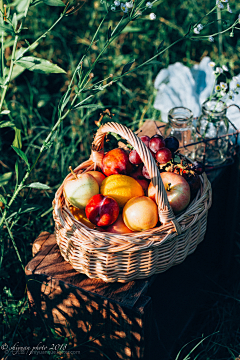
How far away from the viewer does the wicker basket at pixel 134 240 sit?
1.15 m

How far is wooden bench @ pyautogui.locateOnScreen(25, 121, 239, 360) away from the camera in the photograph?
4.26 ft

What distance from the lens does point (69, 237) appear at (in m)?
1.23

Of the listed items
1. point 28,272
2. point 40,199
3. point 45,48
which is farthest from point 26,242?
point 45,48

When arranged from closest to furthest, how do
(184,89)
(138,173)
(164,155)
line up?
(164,155) < (138,173) < (184,89)

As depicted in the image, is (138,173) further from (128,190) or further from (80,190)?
(80,190)

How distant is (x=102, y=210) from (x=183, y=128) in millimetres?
733

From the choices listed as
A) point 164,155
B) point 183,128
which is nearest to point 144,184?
point 164,155

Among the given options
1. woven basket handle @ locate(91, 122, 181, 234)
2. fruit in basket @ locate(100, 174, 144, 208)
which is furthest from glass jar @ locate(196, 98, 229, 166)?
woven basket handle @ locate(91, 122, 181, 234)

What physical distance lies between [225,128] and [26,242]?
129cm

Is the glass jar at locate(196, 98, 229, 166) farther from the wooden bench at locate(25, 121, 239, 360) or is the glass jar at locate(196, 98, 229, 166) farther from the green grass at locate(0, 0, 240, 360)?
the green grass at locate(0, 0, 240, 360)

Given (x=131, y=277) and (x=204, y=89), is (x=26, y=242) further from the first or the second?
(x=204, y=89)

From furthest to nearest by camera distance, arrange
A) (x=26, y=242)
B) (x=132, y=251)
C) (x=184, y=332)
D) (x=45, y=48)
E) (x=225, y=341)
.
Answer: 1. (x=45, y=48)
2. (x=26, y=242)
3. (x=184, y=332)
4. (x=225, y=341)
5. (x=132, y=251)

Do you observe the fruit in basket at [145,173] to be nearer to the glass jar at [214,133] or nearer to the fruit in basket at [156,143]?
the fruit in basket at [156,143]

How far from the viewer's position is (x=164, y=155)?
1.36 metres
